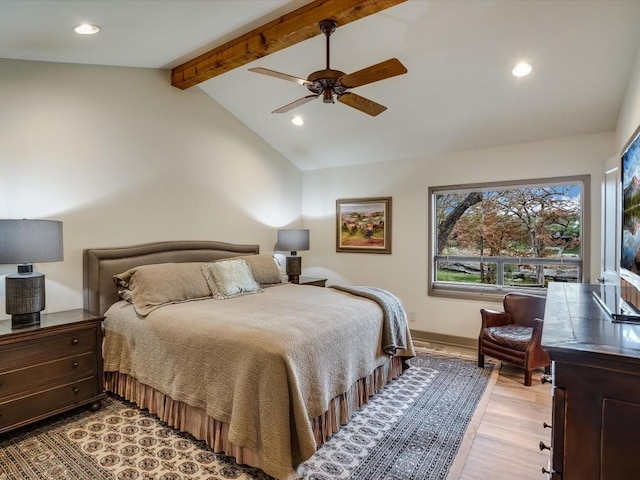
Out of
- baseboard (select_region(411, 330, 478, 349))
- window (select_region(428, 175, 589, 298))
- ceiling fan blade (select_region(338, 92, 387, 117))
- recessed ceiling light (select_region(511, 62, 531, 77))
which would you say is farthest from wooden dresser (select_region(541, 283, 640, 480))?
baseboard (select_region(411, 330, 478, 349))

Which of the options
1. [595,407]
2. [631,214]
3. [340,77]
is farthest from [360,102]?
[595,407]

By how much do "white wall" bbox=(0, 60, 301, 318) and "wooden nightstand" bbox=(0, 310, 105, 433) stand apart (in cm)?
65

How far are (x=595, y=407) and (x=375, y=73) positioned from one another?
2200mm

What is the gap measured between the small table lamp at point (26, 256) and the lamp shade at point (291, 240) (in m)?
2.65

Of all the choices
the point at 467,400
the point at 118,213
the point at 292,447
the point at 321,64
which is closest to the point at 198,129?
the point at 118,213

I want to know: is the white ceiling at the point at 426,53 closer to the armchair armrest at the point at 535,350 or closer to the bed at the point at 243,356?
the bed at the point at 243,356

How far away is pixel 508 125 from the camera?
3.88m

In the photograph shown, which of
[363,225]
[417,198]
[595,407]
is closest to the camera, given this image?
[595,407]

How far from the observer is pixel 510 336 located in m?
3.53

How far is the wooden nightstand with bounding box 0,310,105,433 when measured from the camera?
2455 mm

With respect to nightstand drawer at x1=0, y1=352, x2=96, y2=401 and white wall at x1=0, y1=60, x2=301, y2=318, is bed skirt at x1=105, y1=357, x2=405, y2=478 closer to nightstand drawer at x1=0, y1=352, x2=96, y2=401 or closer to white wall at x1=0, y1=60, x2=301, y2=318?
nightstand drawer at x1=0, y1=352, x2=96, y2=401

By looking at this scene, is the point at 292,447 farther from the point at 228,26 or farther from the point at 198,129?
the point at 198,129

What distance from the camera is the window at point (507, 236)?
4.02 meters

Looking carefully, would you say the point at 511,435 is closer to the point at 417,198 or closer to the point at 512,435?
the point at 512,435
